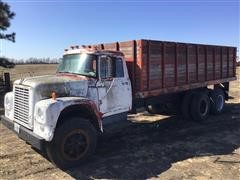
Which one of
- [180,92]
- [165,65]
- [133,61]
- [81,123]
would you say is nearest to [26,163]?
[81,123]

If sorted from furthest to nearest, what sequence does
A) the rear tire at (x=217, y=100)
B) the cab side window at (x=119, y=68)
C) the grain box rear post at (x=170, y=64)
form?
the rear tire at (x=217, y=100), the grain box rear post at (x=170, y=64), the cab side window at (x=119, y=68)

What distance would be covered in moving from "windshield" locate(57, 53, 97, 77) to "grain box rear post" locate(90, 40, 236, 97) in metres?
1.61

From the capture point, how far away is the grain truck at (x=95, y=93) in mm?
6641

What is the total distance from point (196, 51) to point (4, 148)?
7014 mm

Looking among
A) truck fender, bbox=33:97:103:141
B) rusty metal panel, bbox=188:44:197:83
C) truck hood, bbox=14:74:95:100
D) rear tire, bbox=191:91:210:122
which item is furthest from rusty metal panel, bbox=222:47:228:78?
truck fender, bbox=33:97:103:141

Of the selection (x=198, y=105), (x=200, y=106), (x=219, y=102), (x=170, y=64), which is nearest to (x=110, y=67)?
(x=170, y=64)

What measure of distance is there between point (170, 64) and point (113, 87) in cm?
283

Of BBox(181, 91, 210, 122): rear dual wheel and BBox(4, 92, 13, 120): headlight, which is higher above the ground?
BBox(4, 92, 13, 120): headlight

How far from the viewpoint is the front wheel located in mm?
6594

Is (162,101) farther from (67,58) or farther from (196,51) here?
(67,58)

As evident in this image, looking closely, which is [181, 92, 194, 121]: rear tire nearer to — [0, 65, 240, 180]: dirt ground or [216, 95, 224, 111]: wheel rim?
[0, 65, 240, 180]: dirt ground

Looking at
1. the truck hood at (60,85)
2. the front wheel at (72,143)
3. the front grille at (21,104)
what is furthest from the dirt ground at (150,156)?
the truck hood at (60,85)

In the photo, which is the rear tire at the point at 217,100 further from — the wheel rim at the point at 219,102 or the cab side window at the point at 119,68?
the cab side window at the point at 119,68

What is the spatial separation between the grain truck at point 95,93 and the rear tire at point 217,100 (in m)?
1.21
